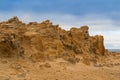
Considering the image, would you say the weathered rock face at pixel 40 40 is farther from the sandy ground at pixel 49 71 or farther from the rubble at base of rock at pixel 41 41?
the sandy ground at pixel 49 71

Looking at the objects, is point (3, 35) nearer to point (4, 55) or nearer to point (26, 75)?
point (4, 55)

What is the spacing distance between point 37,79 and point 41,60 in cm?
242

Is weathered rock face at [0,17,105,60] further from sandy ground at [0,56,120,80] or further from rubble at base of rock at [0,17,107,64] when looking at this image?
sandy ground at [0,56,120,80]

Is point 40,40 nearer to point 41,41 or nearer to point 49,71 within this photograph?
point 41,41

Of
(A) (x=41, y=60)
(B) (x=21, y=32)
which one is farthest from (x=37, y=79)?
(B) (x=21, y=32)

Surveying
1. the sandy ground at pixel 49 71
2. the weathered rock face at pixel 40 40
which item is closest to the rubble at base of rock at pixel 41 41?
the weathered rock face at pixel 40 40

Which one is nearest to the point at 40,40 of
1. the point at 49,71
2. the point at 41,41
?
the point at 41,41

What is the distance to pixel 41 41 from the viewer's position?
68.9 ft

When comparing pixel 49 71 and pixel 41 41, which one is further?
pixel 41 41

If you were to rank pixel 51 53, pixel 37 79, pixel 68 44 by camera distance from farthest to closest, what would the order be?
pixel 68 44, pixel 51 53, pixel 37 79

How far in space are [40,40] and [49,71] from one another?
2.54 meters

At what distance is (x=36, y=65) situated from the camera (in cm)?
1953

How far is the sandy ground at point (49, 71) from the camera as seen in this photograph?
18.2 meters

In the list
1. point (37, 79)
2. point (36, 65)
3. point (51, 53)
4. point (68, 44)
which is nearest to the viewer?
point (37, 79)
